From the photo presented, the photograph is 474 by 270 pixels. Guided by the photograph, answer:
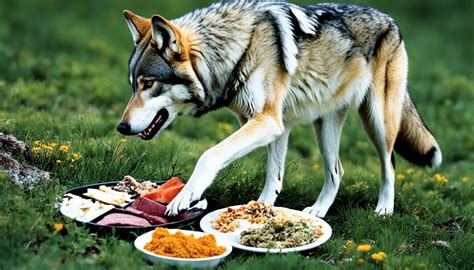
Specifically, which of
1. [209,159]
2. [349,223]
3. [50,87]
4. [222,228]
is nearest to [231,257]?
[222,228]

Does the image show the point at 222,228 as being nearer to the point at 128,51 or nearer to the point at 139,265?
the point at 139,265

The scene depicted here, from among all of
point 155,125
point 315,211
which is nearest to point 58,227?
point 155,125

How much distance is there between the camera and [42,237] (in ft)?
14.8

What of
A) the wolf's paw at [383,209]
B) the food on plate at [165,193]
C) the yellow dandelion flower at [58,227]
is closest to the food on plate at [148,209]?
the food on plate at [165,193]

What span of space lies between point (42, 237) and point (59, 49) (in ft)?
24.6

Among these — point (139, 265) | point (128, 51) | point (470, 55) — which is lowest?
point (470, 55)

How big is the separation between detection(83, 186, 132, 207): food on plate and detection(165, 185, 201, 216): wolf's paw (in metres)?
0.42

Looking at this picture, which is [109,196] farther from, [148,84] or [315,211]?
[315,211]

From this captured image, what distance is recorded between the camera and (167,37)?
5.25m

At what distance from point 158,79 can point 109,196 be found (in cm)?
93

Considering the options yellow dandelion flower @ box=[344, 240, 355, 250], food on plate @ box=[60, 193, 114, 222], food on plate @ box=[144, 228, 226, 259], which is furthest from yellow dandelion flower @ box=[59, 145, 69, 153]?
yellow dandelion flower @ box=[344, 240, 355, 250]

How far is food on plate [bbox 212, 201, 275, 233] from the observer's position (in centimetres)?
524

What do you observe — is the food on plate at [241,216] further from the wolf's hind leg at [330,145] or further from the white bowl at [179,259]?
the wolf's hind leg at [330,145]

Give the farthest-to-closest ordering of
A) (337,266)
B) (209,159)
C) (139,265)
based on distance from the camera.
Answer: (209,159), (337,266), (139,265)
